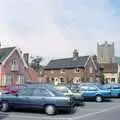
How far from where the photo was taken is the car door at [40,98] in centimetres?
2113

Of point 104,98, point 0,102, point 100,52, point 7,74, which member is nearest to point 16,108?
point 0,102

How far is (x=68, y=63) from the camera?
288 feet

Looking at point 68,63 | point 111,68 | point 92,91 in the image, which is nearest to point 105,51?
point 111,68

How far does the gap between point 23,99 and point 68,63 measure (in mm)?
66330

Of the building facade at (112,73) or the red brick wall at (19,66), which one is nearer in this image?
the red brick wall at (19,66)

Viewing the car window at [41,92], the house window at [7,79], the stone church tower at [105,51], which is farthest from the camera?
the stone church tower at [105,51]

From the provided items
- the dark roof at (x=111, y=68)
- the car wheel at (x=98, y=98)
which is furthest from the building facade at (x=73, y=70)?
the car wheel at (x=98, y=98)

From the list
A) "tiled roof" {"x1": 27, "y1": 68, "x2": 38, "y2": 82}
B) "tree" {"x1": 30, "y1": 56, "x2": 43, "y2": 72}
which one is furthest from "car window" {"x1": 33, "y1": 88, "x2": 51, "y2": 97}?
"tree" {"x1": 30, "y1": 56, "x2": 43, "y2": 72}

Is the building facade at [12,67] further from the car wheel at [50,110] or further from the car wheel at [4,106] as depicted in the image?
the car wheel at [50,110]

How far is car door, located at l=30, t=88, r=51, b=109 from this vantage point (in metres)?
21.1

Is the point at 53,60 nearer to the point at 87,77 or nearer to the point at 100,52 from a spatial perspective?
the point at 87,77

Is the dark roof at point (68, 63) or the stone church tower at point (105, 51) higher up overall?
the stone church tower at point (105, 51)

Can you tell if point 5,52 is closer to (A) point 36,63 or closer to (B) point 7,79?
(B) point 7,79

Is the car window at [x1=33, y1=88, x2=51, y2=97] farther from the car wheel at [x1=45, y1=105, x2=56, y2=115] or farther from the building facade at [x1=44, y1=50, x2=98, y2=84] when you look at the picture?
the building facade at [x1=44, y1=50, x2=98, y2=84]
